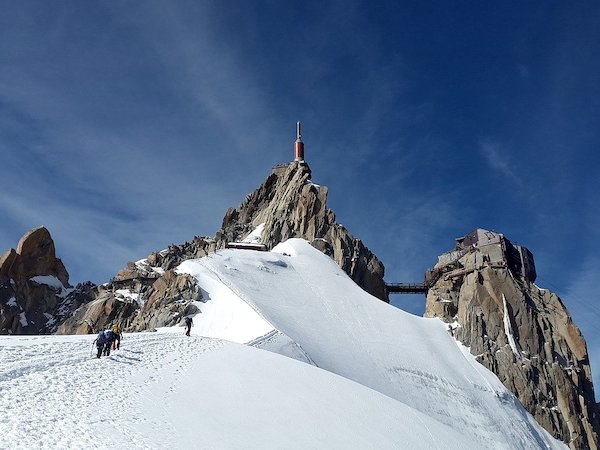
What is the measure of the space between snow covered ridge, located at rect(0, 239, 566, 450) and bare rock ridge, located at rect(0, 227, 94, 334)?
3942cm

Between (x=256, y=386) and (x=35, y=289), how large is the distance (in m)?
74.2

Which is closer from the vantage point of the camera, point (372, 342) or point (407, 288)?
point (372, 342)

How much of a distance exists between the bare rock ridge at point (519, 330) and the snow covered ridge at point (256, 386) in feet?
17.5

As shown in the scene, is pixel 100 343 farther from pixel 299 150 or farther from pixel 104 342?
pixel 299 150

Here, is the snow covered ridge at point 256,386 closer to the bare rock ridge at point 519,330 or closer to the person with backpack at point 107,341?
the person with backpack at point 107,341

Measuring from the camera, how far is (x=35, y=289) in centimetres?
8500

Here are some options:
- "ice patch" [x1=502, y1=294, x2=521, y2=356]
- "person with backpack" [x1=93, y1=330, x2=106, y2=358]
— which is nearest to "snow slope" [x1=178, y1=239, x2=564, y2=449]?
"ice patch" [x1=502, y1=294, x2=521, y2=356]

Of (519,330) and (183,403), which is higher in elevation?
(519,330)

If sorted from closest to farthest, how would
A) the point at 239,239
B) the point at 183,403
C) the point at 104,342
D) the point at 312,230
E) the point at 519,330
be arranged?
the point at 183,403
the point at 104,342
the point at 519,330
the point at 312,230
the point at 239,239

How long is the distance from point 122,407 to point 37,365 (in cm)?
544

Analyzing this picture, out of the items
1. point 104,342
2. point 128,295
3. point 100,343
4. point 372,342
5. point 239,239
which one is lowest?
point 100,343

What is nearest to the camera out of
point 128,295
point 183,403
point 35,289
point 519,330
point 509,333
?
point 183,403

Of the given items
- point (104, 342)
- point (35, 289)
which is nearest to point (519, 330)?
point (104, 342)

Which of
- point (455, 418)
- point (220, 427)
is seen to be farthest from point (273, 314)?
point (220, 427)
